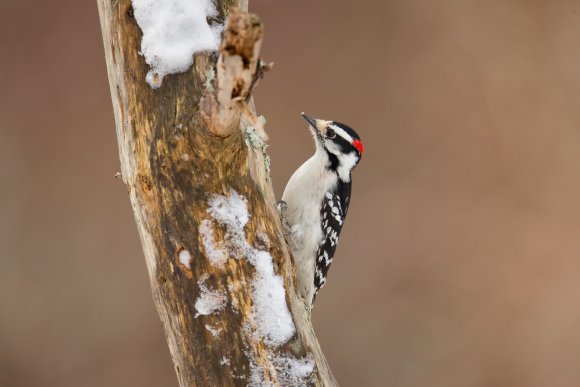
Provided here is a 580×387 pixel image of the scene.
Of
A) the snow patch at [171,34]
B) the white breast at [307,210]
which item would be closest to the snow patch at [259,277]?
the snow patch at [171,34]

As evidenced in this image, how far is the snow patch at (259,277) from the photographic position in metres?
1.82

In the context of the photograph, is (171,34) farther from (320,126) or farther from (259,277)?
(320,126)

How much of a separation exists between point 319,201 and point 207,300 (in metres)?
1.01

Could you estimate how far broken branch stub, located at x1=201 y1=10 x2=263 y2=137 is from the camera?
4.22 ft

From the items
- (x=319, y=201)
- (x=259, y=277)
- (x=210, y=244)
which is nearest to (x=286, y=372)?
(x=259, y=277)

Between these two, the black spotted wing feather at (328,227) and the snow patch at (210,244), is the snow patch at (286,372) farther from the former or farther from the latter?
the black spotted wing feather at (328,227)

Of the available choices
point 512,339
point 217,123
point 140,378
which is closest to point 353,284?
point 512,339

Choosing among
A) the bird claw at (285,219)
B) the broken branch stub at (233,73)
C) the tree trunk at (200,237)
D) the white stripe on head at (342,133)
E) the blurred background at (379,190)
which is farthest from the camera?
the blurred background at (379,190)

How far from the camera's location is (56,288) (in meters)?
4.39

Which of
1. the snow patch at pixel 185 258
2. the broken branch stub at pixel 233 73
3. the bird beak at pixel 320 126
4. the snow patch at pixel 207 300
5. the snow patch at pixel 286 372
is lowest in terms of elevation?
the snow patch at pixel 286 372

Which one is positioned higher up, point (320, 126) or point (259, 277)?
point (320, 126)

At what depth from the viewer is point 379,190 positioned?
4.54m

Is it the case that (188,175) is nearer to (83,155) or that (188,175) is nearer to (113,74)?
(113,74)

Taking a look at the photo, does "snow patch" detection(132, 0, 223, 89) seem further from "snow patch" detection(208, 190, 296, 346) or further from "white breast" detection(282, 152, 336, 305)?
"white breast" detection(282, 152, 336, 305)
